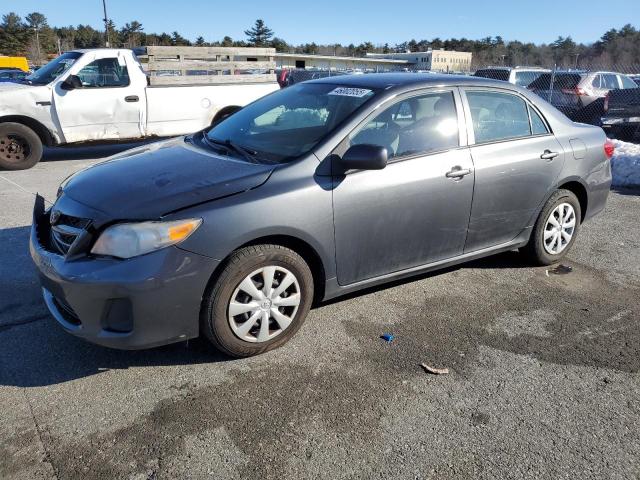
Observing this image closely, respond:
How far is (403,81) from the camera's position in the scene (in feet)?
12.8

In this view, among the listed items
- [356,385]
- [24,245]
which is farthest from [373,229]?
[24,245]

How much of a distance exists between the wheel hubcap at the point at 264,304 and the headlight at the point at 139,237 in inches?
19.0

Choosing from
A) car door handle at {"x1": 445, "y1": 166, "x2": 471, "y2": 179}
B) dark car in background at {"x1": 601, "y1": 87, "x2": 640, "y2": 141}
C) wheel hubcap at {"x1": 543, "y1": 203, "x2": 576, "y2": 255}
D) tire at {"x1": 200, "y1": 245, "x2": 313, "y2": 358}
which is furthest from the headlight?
dark car in background at {"x1": 601, "y1": 87, "x2": 640, "y2": 141}

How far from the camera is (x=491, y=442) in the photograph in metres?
2.55

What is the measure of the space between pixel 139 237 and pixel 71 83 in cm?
692

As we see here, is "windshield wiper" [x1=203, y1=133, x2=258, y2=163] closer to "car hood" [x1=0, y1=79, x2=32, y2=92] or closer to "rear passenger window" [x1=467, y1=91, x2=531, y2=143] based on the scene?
"rear passenger window" [x1=467, y1=91, x2=531, y2=143]

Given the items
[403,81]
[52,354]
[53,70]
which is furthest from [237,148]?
[53,70]

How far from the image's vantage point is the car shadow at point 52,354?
3029 mm

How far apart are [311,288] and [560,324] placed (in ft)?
6.11

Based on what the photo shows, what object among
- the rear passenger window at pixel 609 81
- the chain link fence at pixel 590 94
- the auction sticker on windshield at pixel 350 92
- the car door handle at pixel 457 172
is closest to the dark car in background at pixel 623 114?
the chain link fence at pixel 590 94

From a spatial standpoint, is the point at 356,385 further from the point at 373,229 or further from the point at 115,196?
the point at 115,196

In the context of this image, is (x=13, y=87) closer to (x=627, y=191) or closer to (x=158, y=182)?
(x=158, y=182)

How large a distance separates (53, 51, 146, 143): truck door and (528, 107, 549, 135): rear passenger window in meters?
6.91

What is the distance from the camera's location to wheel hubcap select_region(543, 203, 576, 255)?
466 centimetres
